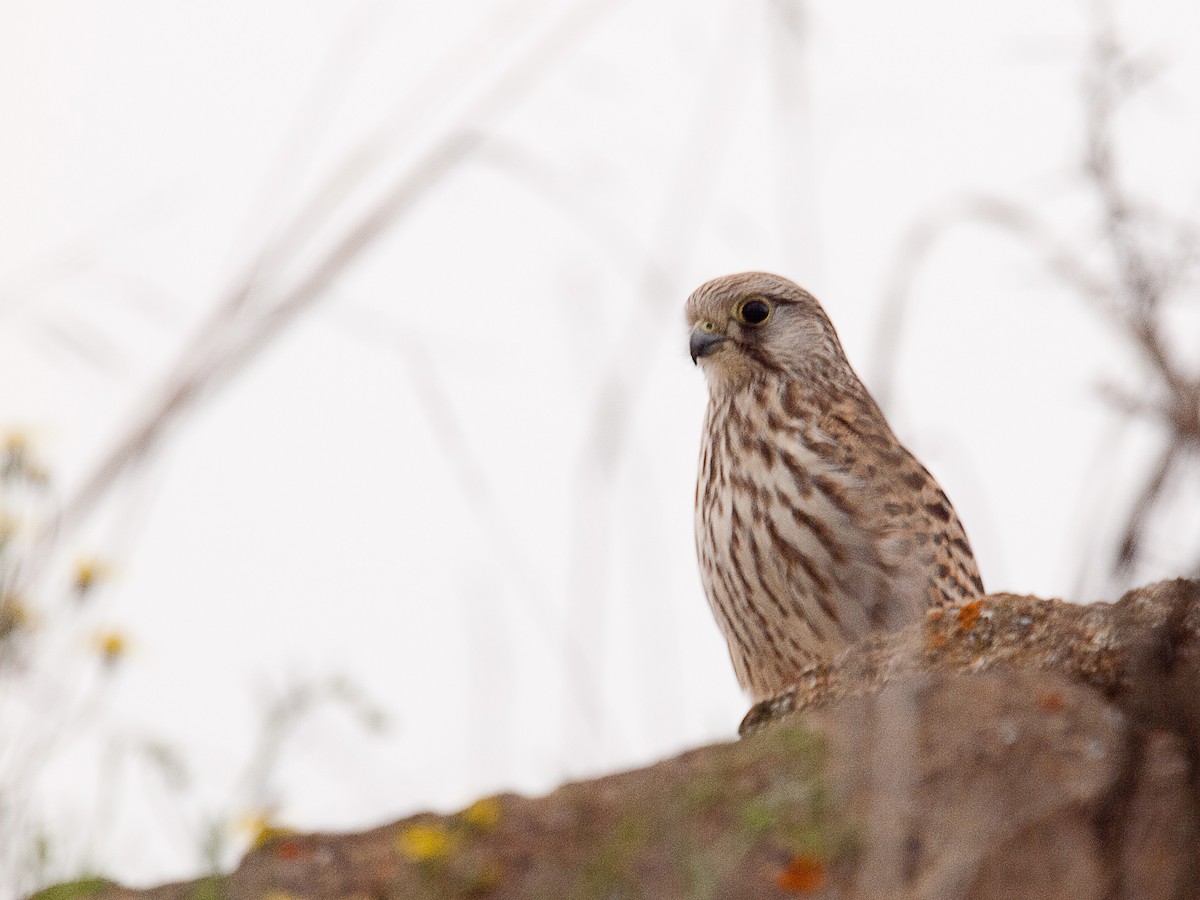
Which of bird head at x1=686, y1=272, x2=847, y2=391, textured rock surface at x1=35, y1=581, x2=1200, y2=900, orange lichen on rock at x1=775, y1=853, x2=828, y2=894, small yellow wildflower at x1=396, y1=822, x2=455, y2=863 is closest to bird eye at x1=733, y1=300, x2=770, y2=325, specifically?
bird head at x1=686, y1=272, x2=847, y2=391

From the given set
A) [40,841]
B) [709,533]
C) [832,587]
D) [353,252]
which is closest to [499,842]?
[40,841]

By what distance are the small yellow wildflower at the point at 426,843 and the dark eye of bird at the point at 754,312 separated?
2554 millimetres

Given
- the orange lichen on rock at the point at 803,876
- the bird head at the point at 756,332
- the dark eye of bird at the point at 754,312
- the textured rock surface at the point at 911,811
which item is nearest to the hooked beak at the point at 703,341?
the bird head at the point at 756,332

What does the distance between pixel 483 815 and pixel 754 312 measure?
105 inches

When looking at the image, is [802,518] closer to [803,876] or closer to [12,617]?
[803,876]

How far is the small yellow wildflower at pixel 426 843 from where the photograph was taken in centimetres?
223

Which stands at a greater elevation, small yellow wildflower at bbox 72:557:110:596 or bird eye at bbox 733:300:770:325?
bird eye at bbox 733:300:770:325

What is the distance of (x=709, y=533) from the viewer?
14.1 ft

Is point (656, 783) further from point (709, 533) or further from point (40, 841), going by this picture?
point (709, 533)

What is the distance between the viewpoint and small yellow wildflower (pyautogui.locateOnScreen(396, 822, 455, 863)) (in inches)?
87.7

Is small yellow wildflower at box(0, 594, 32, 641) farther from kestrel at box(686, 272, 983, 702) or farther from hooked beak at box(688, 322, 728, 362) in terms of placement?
hooked beak at box(688, 322, 728, 362)

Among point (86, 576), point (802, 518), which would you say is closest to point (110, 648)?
point (86, 576)

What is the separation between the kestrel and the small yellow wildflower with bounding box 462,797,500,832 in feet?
4.55

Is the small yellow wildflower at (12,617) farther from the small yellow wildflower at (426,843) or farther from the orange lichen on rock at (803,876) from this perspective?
the orange lichen on rock at (803,876)
